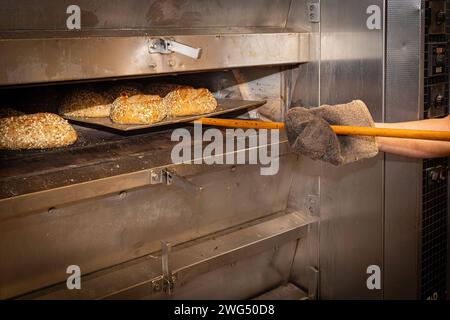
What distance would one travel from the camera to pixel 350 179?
217 centimetres

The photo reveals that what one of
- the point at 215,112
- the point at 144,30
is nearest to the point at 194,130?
the point at 215,112

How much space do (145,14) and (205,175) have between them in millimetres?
637

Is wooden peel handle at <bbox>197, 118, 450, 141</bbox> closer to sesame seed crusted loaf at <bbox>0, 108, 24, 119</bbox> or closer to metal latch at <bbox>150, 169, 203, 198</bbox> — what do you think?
metal latch at <bbox>150, 169, 203, 198</bbox>

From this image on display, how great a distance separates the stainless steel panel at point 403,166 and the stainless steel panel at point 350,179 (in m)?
0.04

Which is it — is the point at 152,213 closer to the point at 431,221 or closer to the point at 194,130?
the point at 194,130

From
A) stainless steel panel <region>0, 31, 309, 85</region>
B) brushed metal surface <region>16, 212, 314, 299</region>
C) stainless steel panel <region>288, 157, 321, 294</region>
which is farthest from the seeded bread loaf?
stainless steel panel <region>288, 157, 321, 294</region>

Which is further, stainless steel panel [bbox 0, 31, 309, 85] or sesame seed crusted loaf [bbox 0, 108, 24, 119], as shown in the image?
sesame seed crusted loaf [bbox 0, 108, 24, 119]

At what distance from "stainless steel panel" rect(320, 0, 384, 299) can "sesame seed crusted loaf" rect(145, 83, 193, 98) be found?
2.18 feet

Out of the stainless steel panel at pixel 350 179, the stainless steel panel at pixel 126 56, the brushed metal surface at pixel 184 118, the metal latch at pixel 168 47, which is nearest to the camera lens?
the stainless steel panel at pixel 126 56

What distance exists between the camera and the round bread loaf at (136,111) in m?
1.94

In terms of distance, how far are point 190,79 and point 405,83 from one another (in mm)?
988

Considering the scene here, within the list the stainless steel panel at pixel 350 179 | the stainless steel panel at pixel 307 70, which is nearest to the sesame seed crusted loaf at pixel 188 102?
the stainless steel panel at pixel 307 70

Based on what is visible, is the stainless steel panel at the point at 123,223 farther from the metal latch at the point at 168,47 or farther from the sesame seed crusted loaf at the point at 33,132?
the metal latch at the point at 168,47

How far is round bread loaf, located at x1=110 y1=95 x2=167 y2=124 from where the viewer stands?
1.94 m
